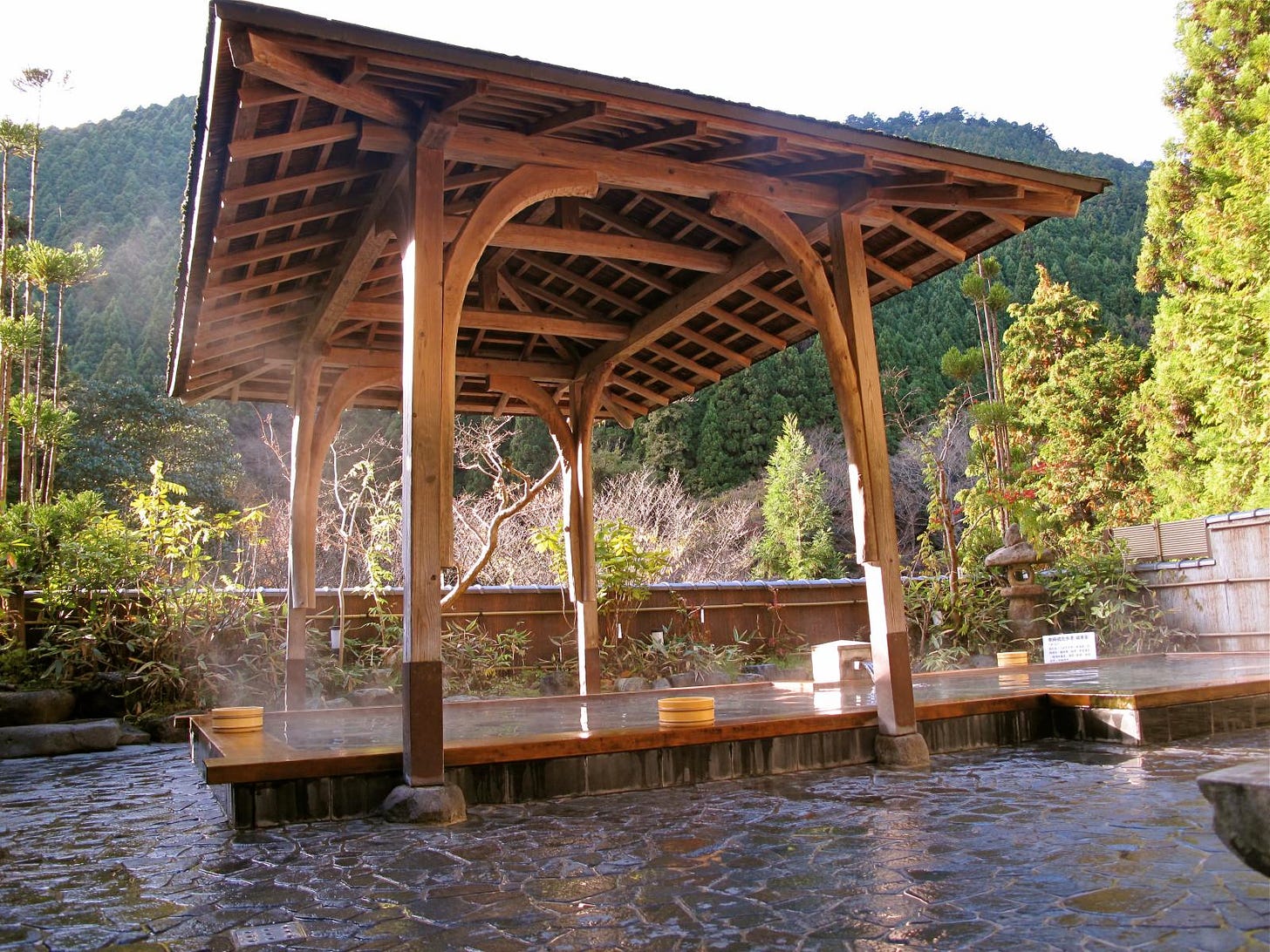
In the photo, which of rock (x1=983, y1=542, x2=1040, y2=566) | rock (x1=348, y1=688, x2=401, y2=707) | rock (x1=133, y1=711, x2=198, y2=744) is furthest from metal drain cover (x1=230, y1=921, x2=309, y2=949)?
rock (x1=983, y1=542, x2=1040, y2=566)

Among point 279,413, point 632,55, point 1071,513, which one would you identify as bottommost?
point 1071,513

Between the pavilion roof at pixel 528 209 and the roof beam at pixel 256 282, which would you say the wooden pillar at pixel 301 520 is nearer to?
the pavilion roof at pixel 528 209

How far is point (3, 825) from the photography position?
4.44 m

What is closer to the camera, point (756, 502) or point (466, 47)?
point (466, 47)

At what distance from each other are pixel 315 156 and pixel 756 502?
1805cm

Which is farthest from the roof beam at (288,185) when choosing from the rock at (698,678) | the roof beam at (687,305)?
the rock at (698,678)

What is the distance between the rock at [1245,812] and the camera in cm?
129

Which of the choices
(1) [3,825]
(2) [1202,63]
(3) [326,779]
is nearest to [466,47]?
(3) [326,779]

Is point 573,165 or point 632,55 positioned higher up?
point 632,55

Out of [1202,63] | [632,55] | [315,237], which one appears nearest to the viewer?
[315,237]

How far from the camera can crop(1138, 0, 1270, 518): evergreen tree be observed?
Answer: 14641mm

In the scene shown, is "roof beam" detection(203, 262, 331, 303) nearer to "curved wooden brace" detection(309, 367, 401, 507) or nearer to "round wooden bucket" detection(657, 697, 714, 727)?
"curved wooden brace" detection(309, 367, 401, 507)

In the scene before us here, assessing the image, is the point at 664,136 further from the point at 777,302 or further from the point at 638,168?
the point at 777,302

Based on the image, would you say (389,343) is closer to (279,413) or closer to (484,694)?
(484,694)
